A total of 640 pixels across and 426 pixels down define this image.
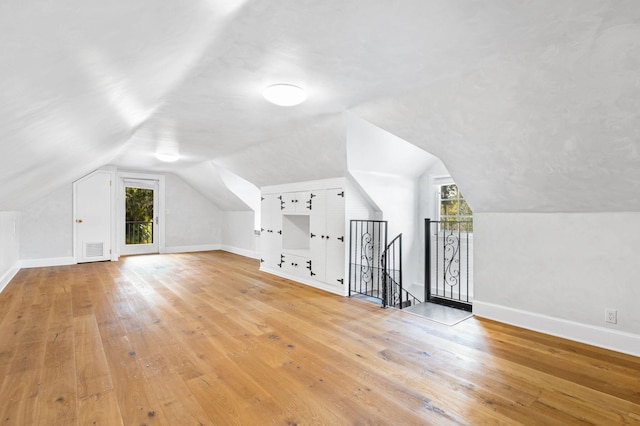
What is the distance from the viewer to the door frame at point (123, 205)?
26.6ft

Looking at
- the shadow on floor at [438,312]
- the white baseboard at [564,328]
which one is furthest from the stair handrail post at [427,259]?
the white baseboard at [564,328]

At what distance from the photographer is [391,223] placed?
5086 mm

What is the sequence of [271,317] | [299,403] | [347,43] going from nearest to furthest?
[299,403], [347,43], [271,317]

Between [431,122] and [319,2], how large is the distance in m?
1.82

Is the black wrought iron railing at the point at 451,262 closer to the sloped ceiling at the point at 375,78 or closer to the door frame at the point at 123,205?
the sloped ceiling at the point at 375,78

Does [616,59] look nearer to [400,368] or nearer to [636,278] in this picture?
[636,278]

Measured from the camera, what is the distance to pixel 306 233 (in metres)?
6.11

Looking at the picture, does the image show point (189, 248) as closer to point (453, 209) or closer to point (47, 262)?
point (47, 262)

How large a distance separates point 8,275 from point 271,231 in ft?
14.7

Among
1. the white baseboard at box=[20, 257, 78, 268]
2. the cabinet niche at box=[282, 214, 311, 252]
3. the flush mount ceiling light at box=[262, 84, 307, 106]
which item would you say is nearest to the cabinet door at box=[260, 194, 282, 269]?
the cabinet niche at box=[282, 214, 311, 252]

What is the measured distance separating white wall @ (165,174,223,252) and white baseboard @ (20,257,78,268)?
2242mm

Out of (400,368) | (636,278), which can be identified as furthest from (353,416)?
(636,278)

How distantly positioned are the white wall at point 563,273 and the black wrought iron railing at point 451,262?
3.90 ft

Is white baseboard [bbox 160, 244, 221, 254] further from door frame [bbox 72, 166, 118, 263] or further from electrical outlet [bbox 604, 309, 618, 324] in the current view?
electrical outlet [bbox 604, 309, 618, 324]
